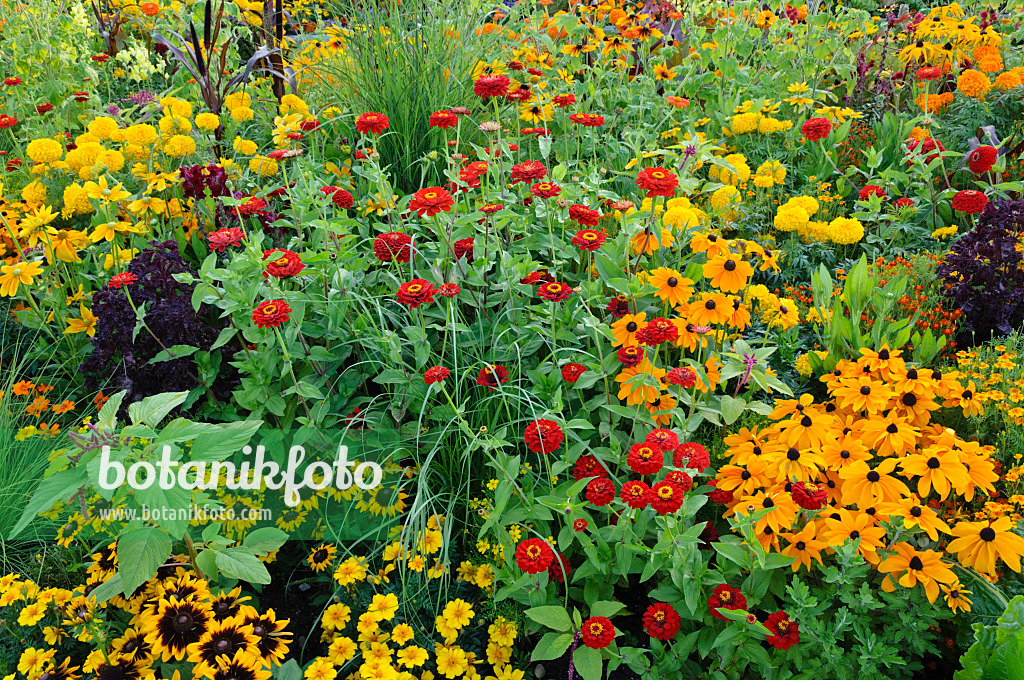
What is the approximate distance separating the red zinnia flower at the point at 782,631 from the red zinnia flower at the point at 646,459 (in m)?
0.46

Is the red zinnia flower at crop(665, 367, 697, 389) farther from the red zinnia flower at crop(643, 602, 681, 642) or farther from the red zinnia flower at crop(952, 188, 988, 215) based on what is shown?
the red zinnia flower at crop(952, 188, 988, 215)

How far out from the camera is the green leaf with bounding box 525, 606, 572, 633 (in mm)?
1725

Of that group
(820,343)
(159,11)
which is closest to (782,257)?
(820,343)

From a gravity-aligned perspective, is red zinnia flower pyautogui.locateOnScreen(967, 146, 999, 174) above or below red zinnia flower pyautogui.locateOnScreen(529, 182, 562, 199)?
below

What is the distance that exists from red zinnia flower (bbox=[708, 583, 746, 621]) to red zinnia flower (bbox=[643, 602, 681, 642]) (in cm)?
10

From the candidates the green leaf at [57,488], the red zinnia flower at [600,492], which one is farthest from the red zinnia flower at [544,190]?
the green leaf at [57,488]

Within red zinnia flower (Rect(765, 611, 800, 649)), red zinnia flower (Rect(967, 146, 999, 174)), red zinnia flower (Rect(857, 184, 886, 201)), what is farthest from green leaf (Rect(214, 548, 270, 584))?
red zinnia flower (Rect(967, 146, 999, 174))

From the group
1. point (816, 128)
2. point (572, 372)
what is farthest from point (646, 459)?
point (816, 128)

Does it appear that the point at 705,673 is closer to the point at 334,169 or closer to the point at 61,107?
the point at 334,169

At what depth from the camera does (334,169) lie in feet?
10.8

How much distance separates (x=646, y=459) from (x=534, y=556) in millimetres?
350

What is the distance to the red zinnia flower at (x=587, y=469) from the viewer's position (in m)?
2.00

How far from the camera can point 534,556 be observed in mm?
1645

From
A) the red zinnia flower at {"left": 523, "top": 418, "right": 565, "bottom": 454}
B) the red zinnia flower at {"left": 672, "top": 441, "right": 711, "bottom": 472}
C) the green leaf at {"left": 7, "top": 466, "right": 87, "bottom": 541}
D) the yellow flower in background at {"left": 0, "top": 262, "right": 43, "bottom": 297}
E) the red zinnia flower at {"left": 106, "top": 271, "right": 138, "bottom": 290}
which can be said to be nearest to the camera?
the green leaf at {"left": 7, "top": 466, "right": 87, "bottom": 541}
